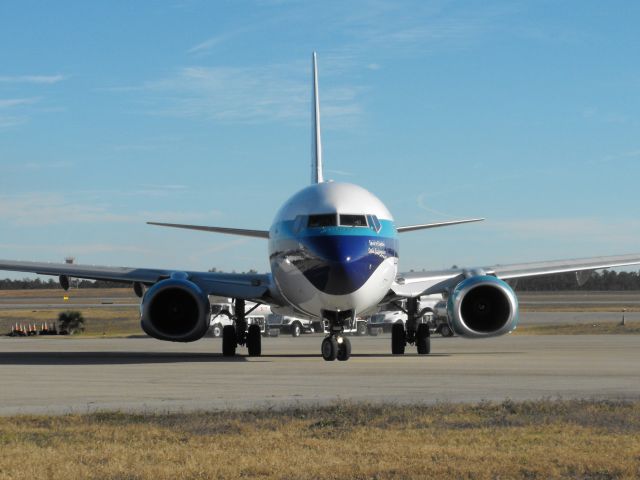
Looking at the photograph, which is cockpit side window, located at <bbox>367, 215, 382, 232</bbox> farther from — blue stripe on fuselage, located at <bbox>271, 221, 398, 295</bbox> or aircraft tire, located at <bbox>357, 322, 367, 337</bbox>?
aircraft tire, located at <bbox>357, 322, 367, 337</bbox>

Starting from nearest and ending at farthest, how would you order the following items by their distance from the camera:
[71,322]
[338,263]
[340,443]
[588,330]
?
[340,443]
[338,263]
[588,330]
[71,322]

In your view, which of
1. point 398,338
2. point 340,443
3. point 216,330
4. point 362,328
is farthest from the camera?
point 362,328

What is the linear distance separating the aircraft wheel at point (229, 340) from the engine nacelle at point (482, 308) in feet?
22.4

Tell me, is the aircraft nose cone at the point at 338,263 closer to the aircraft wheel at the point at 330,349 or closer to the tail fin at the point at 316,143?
the aircraft wheel at the point at 330,349

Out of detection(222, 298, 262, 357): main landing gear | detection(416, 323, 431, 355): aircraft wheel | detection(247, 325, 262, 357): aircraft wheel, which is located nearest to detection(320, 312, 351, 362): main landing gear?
detection(247, 325, 262, 357): aircraft wheel

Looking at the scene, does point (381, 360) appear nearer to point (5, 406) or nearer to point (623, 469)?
point (5, 406)

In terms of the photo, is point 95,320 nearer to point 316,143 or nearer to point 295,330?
point 295,330

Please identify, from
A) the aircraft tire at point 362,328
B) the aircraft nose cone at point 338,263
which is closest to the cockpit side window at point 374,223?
the aircraft nose cone at point 338,263

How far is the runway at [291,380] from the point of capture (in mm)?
16797

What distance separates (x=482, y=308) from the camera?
29.7 m

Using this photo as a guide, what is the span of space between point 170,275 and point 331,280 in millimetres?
6550

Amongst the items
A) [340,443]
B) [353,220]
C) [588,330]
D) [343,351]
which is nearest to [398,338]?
[343,351]

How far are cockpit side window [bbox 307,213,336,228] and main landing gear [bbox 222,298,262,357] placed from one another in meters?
6.08

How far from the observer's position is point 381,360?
94.4 feet
